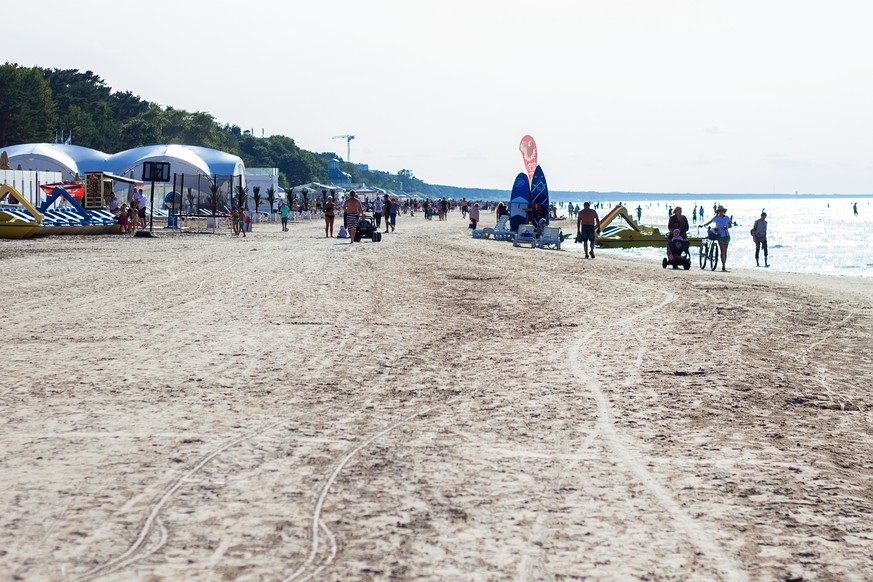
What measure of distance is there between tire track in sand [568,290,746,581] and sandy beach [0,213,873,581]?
0.02m

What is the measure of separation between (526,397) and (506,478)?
2.02 metres

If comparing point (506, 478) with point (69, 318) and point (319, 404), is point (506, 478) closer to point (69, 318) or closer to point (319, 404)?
point (319, 404)

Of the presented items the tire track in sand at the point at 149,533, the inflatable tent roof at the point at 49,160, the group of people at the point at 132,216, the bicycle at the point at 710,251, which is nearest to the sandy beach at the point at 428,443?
the tire track in sand at the point at 149,533

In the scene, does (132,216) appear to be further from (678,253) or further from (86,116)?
(86,116)

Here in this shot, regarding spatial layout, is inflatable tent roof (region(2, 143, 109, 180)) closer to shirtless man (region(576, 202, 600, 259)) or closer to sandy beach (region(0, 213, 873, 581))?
shirtless man (region(576, 202, 600, 259))

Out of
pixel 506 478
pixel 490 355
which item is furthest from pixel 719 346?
pixel 506 478

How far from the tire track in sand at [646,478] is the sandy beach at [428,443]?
0.07 feet

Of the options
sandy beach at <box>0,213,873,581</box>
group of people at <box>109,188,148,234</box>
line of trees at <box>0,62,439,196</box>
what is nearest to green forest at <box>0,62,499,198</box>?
line of trees at <box>0,62,439,196</box>

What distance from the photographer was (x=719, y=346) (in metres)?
9.07

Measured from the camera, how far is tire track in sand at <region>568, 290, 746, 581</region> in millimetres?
3566

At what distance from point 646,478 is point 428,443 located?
4.19ft

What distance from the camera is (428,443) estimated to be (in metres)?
5.28

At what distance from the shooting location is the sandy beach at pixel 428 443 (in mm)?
3596

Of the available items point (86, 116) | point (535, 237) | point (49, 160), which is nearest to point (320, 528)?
point (535, 237)
